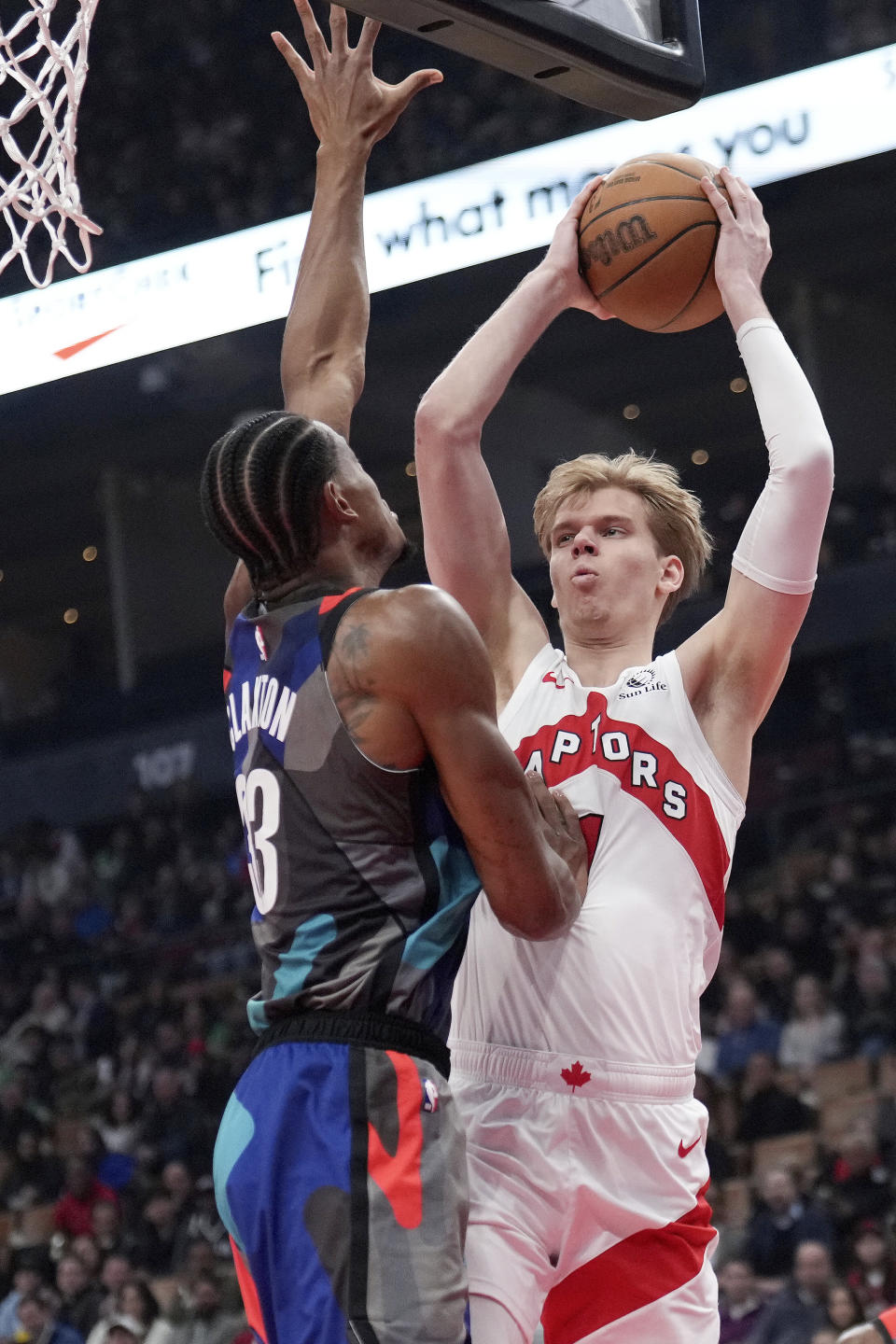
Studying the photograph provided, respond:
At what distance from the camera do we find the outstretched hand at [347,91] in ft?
10.6

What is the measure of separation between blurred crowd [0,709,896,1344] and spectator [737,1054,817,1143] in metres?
0.01

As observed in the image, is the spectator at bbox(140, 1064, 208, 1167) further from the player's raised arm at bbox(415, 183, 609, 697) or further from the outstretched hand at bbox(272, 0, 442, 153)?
the outstretched hand at bbox(272, 0, 442, 153)

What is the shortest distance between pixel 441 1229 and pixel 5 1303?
8696 millimetres

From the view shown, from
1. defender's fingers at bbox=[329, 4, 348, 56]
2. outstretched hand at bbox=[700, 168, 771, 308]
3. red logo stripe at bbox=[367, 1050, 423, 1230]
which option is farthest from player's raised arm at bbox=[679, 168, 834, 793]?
defender's fingers at bbox=[329, 4, 348, 56]

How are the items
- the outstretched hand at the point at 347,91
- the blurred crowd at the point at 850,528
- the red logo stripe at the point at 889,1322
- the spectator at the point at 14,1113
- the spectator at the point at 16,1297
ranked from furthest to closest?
1. the blurred crowd at the point at 850,528
2. the spectator at the point at 14,1113
3. the spectator at the point at 16,1297
4. the outstretched hand at the point at 347,91
5. the red logo stripe at the point at 889,1322

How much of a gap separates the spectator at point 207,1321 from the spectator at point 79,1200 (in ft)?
5.36

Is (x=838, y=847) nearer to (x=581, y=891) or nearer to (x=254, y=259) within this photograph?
(x=254, y=259)

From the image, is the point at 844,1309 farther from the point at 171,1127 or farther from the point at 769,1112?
the point at 171,1127

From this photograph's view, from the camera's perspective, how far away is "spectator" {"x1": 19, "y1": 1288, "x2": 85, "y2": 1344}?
30.5 feet

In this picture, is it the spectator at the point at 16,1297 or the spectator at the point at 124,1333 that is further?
the spectator at the point at 16,1297

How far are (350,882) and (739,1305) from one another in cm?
596

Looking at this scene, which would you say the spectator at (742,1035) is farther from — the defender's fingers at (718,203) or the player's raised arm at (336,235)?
the defender's fingers at (718,203)

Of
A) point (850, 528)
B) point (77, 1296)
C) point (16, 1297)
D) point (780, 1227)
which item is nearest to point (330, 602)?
point (780, 1227)

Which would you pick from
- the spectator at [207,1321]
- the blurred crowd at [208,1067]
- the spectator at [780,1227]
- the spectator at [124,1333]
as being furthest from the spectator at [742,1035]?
the spectator at [124,1333]
